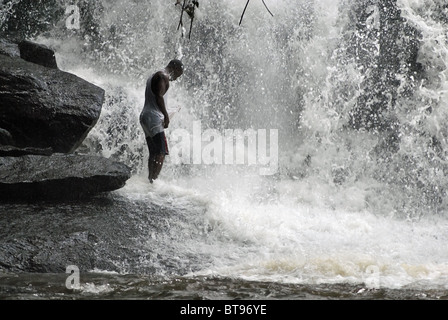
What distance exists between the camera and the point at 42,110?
25.3 ft

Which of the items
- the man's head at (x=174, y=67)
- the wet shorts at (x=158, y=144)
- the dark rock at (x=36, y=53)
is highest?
the dark rock at (x=36, y=53)

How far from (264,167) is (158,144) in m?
2.73

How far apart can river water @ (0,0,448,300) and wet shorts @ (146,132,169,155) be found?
1.93 feet

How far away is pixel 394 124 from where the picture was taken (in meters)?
10.2

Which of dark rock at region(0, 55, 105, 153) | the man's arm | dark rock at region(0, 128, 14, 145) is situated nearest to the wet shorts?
the man's arm

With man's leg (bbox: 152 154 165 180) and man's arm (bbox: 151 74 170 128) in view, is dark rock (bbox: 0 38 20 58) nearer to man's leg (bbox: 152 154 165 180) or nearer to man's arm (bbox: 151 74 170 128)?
man's arm (bbox: 151 74 170 128)

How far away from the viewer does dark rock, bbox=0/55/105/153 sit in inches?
303

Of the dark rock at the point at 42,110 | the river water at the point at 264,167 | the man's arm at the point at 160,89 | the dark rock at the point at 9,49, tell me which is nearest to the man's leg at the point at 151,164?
the river water at the point at 264,167

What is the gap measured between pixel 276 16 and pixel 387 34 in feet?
7.42

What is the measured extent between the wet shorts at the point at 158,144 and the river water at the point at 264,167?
0.59 m

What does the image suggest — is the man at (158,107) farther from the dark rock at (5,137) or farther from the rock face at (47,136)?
the dark rock at (5,137)

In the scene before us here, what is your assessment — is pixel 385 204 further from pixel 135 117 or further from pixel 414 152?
pixel 135 117

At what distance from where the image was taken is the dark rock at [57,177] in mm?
6680
